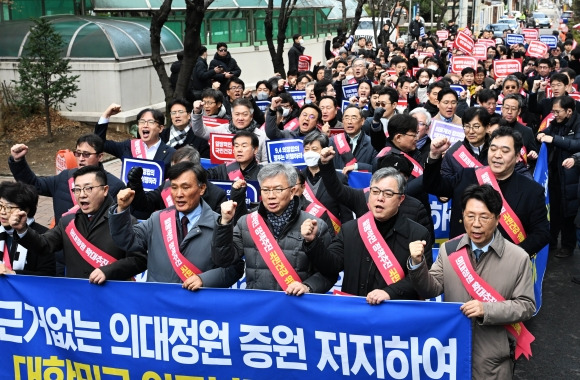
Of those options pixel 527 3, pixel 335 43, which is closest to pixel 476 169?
pixel 335 43

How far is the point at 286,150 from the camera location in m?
8.05

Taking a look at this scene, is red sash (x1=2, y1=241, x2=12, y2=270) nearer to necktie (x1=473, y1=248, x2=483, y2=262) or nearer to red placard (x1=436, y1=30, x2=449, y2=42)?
necktie (x1=473, y1=248, x2=483, y2=262)

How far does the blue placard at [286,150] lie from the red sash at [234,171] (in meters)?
0.82

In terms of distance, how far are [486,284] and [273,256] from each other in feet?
4.27

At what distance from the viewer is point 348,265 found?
5012mm

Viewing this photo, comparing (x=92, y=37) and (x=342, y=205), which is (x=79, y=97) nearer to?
(x=92, y=37)

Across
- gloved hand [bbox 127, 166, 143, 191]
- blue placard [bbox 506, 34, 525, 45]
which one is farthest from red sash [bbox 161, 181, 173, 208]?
blue placard [bbox 506, 34, 525, 45]

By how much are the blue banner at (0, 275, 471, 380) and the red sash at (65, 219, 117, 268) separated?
0.25 m

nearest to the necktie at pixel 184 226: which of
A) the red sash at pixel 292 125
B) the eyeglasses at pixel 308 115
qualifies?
the eyeglasses at pixel 308 115

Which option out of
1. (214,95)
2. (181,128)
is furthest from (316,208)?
(214,95)

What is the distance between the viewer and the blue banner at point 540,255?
7129mm

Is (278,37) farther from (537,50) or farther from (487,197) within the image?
(487,197)

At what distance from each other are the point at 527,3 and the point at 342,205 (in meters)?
128

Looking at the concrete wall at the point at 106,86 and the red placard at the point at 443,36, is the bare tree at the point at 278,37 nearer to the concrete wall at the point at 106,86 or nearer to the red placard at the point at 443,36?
the concrete wall at the point at 106,86
